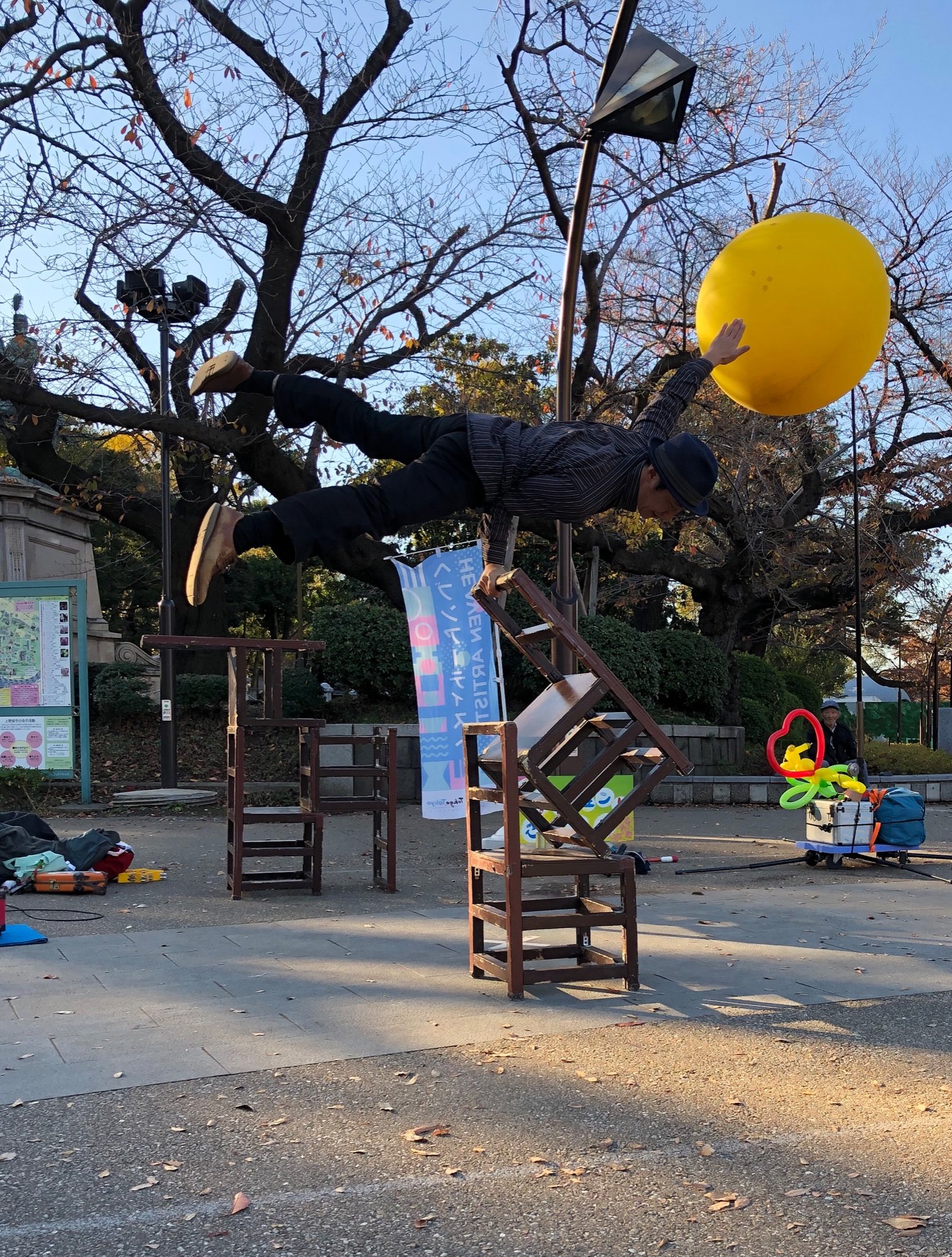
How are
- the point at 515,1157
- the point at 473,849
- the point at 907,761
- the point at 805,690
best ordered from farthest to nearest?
the point at 805,690 < the point at 907,761 < the point at 473,849 < the point at 515,1157

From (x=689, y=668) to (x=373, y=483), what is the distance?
1299 centimetres

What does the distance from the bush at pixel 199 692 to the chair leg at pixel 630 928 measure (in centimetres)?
1162

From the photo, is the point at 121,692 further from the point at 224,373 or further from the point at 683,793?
the point at 224,373

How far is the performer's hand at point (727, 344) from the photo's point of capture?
4863 millimetres

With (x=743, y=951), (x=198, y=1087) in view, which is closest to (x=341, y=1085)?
(x=198, y=1087)

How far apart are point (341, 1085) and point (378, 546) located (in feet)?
45.7

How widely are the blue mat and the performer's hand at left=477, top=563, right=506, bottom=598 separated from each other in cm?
348

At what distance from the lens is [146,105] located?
1223 centimetres

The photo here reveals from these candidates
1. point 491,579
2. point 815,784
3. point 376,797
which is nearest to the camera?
point 491,579

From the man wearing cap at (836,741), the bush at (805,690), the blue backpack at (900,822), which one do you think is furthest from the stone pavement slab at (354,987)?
the bush at (805,690)

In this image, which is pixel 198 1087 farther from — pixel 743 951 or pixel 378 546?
pixel 378 546

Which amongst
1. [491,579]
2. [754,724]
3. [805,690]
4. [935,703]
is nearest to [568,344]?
[491,579]

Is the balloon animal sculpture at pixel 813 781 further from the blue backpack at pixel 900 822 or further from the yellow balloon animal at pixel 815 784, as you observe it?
the blue backpack at pixel 900 822

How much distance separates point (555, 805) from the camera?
5.52m
